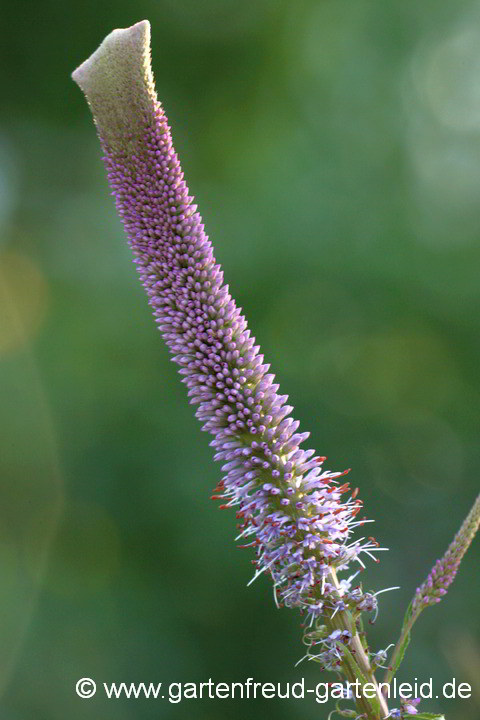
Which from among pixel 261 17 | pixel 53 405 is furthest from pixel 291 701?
pixel 261 17

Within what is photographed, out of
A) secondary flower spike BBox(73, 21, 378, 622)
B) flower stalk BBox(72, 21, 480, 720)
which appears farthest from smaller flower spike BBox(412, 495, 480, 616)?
secondary flower spike BBox(73, 21, 378, 622)

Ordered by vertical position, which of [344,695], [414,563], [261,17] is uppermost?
[261,17]

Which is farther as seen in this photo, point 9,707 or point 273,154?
point 273,154

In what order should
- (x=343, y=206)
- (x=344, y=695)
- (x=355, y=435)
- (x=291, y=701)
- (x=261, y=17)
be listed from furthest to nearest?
(x=261, y=17) → (x=343, y=206) → (x=355, y=435) → (x=291, y=701) → (x=344, y=695)

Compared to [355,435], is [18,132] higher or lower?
higher

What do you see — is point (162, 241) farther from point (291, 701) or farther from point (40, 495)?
point (40, 495)
